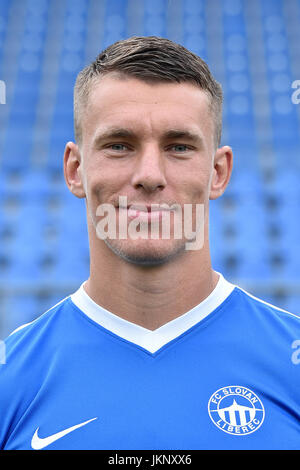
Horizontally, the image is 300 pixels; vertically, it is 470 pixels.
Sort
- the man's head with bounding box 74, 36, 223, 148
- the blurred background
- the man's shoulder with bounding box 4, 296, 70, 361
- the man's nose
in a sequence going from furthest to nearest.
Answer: the blurred background, the man's shoulder with bounding box 4, 296, 70, 361, the man's head with bounding box 74, 36, 223, 148, the man's nose

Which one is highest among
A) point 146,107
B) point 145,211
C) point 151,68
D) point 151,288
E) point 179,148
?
point 151,68

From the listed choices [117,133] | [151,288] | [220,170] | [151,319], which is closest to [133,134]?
[117,133]

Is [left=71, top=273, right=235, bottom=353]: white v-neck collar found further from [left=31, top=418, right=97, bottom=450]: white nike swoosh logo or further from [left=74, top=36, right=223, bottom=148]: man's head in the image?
[left=74, top=36, right=223, bottom=148]: man's head

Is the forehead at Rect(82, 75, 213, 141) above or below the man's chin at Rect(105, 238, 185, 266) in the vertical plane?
above

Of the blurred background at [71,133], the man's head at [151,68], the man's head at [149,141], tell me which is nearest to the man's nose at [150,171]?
the man's head at [149,141]

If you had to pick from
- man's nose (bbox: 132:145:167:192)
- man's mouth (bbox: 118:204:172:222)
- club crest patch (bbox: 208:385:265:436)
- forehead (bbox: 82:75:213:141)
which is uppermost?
forehead (bbox: 82:75:213:141)

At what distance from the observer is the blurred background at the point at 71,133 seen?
7.95 meters

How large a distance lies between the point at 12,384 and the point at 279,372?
862mm

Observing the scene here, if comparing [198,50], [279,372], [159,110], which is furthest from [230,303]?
[198,50]

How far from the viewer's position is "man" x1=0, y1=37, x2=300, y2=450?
5.56 feet

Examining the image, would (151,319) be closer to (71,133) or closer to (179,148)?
(179,148)

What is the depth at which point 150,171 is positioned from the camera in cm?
167

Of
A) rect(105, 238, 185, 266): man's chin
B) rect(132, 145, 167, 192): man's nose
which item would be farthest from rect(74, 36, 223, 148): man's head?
rect(105, 238, 185, 266): man's chin

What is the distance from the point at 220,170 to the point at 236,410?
81 cm
